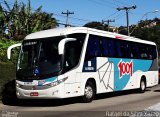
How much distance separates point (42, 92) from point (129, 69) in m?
7.64

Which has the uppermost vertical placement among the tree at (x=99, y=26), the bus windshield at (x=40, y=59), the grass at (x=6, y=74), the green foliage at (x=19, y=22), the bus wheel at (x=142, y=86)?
the tree at (x=99, y=26)

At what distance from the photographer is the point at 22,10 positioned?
40344mm

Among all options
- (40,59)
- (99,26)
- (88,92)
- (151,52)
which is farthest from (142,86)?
(99,26)

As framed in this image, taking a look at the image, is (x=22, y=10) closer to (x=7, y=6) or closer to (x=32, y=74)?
(x=7, y=6)

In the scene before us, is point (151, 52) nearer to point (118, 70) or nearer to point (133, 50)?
point (133, 50)

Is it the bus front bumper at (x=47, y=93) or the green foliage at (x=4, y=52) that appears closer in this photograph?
the bus front bumper at (x=47, y=93)

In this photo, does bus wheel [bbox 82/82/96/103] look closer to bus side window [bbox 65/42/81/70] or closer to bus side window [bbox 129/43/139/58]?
bus side window [bbox 65/42/81/70]

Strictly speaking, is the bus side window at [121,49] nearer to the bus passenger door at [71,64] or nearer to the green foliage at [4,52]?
the bus passenger door at [71,64]

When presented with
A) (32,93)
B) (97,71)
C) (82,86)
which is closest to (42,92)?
(32,93)

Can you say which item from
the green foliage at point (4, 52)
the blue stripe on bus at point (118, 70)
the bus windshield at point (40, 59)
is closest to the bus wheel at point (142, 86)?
the blue stripe on bus at point (118, 70)

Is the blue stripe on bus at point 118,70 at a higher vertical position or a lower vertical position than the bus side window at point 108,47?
lower

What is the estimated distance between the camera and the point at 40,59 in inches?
655

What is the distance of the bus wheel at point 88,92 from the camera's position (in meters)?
17.9

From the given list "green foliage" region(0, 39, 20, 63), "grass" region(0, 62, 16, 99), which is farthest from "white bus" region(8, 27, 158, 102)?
"green foliage" region(0, 39, 20, 63)
